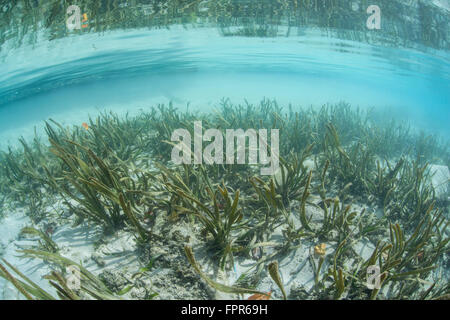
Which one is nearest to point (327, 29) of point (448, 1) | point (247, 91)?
point (448, 1)

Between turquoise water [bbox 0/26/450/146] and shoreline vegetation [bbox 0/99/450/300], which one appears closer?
shoreline vegetation [bbox 0/99/450/300]

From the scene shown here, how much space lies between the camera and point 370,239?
3166 mm

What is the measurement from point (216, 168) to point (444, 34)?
15.8 m

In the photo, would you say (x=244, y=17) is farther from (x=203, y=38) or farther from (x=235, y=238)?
(x=235, y=238)

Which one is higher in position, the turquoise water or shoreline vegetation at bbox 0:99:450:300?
the turquoise water

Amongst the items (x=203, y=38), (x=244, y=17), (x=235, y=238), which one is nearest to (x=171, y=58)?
(x=203, y=38)

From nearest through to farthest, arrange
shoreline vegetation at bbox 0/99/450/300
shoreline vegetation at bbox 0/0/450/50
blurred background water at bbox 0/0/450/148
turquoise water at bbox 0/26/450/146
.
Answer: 1. shoreline vegetation at bbox 0/99/450/300
2. shoreline vegetation at bbox 0/0/450/50
3. blurred background water at bbox 0/0/450/148
4. turquoise water at bbox 0/26/450/146

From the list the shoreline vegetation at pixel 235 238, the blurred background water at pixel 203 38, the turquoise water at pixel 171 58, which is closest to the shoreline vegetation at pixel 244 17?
the blurred background water at pixel 203 38

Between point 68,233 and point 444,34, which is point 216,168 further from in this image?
point 444,34

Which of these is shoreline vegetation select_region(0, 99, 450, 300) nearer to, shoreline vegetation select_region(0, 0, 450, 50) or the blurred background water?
the blurred background water

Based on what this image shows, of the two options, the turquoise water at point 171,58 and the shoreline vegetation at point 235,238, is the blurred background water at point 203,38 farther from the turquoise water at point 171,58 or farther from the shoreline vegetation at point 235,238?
the shoreline vegetation at point 235,238

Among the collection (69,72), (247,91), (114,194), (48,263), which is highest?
(247,91)

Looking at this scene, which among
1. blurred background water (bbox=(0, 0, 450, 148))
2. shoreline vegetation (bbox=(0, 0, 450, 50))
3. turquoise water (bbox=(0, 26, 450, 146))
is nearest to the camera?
shoreline vegetation (bbox=(0, 0, 450, 50))

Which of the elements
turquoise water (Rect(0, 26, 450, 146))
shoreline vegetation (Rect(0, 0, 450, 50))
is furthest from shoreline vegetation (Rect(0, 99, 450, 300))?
turquoise water (Rect(0, 26, 450, 146))
